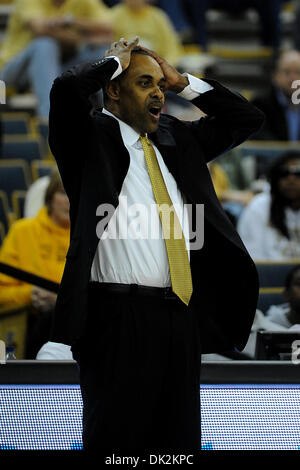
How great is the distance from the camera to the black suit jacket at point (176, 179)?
2438 mm

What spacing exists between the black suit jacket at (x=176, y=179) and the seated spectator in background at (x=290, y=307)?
3.55 feet

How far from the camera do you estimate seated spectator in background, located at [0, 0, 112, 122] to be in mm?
7516

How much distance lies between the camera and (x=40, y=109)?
7.59 meters

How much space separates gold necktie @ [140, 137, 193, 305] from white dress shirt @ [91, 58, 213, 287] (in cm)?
2

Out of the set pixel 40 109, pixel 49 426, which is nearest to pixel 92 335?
pixel 49 426

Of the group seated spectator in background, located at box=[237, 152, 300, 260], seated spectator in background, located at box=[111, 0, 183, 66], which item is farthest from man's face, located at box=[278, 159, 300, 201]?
seated spectator in background, located at box=[111, 0, 183, 66]

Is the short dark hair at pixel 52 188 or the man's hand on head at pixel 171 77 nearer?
the man's hand on head at pixel 171 77

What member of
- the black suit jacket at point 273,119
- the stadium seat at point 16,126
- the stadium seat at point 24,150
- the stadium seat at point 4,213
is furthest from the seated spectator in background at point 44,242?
the black suit jacket at point 273,119

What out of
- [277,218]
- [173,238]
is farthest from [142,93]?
Answer: [277,218]

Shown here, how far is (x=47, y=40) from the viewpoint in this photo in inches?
296

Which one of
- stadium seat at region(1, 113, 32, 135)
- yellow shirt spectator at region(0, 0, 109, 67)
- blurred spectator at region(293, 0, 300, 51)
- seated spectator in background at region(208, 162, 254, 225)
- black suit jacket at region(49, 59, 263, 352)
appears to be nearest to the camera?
black suit jacket at region(49, 59, 263, 352)

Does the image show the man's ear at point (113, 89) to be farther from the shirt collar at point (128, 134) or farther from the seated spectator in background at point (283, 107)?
the seated spectator in background at point (283, 107)

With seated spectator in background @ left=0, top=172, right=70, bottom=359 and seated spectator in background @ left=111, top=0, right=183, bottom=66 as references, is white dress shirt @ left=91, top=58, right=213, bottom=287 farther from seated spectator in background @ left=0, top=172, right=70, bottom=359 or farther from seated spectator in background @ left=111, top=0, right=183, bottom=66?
seated spectator in background @ left=111, top=0, right=183, bottom=66
